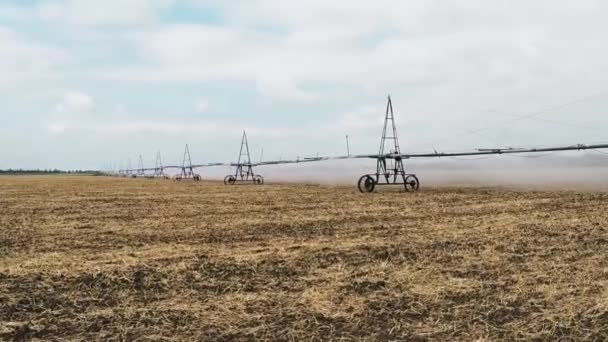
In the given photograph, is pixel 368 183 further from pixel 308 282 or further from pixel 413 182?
pixel 308 282

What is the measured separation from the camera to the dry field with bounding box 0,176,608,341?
5648 millimetres

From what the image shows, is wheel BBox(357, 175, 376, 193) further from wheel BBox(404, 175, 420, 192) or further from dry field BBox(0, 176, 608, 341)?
dry field BBox(0, 176, 608, 341)

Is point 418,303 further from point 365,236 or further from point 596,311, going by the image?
point 365,236

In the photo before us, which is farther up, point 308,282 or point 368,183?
point 368,183

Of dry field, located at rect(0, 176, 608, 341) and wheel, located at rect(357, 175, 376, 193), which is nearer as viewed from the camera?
dry field, located at rect(0, 176, 608, 341)

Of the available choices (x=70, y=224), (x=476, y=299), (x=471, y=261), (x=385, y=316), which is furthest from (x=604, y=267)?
(x=70, y=224)

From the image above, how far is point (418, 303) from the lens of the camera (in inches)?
250

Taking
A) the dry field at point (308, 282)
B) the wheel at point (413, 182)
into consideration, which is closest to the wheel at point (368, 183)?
the wheel at point (413, 182)

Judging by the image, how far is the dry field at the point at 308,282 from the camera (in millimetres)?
5648

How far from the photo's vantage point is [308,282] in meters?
7.24

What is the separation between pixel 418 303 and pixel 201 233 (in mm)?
6450

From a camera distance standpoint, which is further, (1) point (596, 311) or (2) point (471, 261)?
(2) point (471, 261)

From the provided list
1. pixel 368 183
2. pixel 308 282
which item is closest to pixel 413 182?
pixel 368 183

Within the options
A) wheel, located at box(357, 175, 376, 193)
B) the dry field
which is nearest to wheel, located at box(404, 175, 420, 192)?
wheel, located at box(357, 175, 376, 193)
